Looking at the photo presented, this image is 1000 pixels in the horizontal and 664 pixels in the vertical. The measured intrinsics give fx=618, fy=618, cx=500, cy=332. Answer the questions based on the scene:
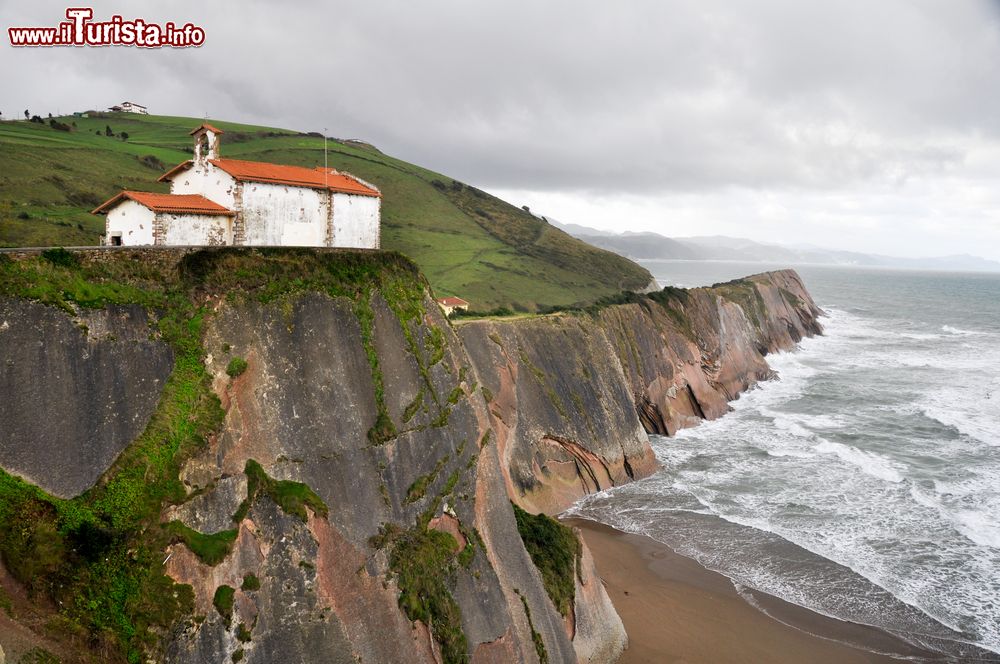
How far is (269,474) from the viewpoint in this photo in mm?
16953

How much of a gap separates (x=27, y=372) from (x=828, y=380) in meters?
69.2

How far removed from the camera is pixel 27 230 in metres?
48.4

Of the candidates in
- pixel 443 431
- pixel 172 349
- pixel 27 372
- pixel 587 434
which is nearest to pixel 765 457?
pixel 587 434

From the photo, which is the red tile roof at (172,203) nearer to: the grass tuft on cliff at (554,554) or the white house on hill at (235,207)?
the white house on hill at (235,207)

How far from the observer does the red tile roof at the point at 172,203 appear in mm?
21484

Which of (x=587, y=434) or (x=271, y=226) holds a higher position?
(x=271, y=226)

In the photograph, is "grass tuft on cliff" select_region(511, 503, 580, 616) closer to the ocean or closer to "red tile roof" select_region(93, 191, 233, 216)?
the ocean

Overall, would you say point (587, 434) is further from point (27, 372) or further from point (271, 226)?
point (27, 372)

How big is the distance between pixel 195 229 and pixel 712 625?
83.7 ft

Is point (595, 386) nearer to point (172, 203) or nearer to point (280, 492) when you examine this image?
point (280, 492)

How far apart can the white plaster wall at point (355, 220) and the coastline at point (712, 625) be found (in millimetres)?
18780

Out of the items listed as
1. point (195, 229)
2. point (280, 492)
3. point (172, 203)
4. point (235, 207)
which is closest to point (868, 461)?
point (280, 492)

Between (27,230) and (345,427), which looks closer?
(345,427)

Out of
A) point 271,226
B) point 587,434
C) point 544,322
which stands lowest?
point 587,434
